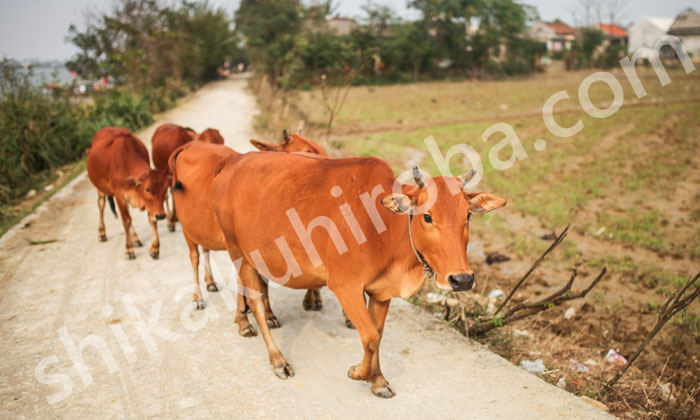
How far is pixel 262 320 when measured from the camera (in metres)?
3.91

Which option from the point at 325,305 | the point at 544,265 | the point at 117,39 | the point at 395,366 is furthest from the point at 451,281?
the point at 117,39

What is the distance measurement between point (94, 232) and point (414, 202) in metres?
5.89

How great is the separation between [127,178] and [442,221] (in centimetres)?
457

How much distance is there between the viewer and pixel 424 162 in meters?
12.1

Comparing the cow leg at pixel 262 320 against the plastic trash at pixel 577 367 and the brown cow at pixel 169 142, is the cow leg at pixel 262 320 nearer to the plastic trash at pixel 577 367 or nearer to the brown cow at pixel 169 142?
the plastic trash at pixel 577 367

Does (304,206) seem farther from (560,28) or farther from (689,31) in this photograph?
(560,28)

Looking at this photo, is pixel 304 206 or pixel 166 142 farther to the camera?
pixel 166 142

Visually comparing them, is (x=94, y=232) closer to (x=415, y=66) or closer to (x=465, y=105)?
(x=465, y=105)

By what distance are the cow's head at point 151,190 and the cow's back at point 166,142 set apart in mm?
1083

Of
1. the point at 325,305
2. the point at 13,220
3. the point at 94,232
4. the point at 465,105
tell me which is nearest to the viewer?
the point at 325,305

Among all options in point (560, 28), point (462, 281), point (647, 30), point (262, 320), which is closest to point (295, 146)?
point (262, 320)

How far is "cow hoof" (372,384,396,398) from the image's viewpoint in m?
3.46

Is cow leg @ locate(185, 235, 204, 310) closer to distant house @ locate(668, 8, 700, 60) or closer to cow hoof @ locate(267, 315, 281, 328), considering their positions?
cow hoof @ locate(267, 315, 281, 328)

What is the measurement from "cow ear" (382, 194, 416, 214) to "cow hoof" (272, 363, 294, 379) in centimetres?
160
